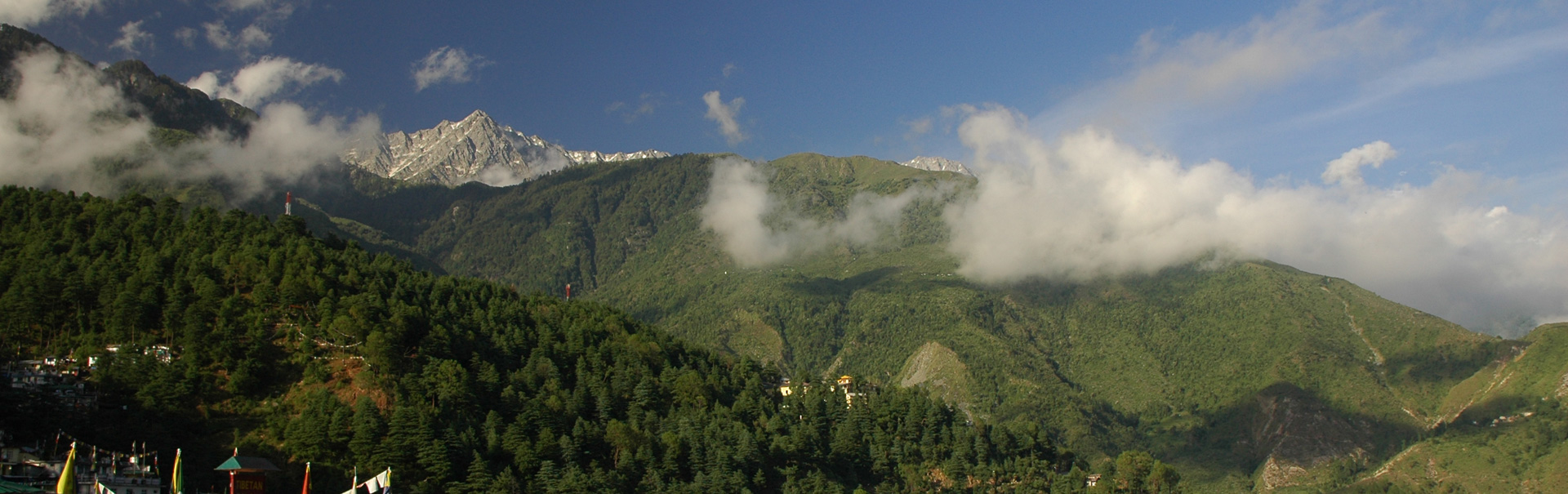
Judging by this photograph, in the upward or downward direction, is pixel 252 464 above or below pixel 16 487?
above

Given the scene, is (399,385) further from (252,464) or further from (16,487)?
(16,487)

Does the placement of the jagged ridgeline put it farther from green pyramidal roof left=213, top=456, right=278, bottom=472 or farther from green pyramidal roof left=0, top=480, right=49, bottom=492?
green pyramidal roof left=0, top=480, right=49, bottom=492

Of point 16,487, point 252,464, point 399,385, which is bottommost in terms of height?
point 16,487

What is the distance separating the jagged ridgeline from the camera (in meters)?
101

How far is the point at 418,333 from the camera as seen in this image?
126m

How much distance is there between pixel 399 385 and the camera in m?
111

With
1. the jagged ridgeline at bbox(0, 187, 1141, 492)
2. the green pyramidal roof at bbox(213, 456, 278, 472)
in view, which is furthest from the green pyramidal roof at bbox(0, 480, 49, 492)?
the jagged ridgeline at bbox(0, 187, 1141, 492)

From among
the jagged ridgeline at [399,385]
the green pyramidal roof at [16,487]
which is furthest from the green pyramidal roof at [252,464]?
the green pyramidal roof at [16,487]

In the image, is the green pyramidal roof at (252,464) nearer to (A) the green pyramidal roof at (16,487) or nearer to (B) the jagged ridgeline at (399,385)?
(B) the jagged ridgeline at (399,385)

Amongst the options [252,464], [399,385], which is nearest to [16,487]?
[252,464]

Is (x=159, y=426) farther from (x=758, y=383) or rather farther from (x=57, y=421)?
(x=758, y=383)

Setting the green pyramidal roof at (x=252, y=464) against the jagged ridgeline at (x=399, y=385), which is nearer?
the green pyramidal roof at (x=252, y=464)

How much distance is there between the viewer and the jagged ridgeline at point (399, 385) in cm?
10056

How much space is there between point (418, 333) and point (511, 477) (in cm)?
3027
